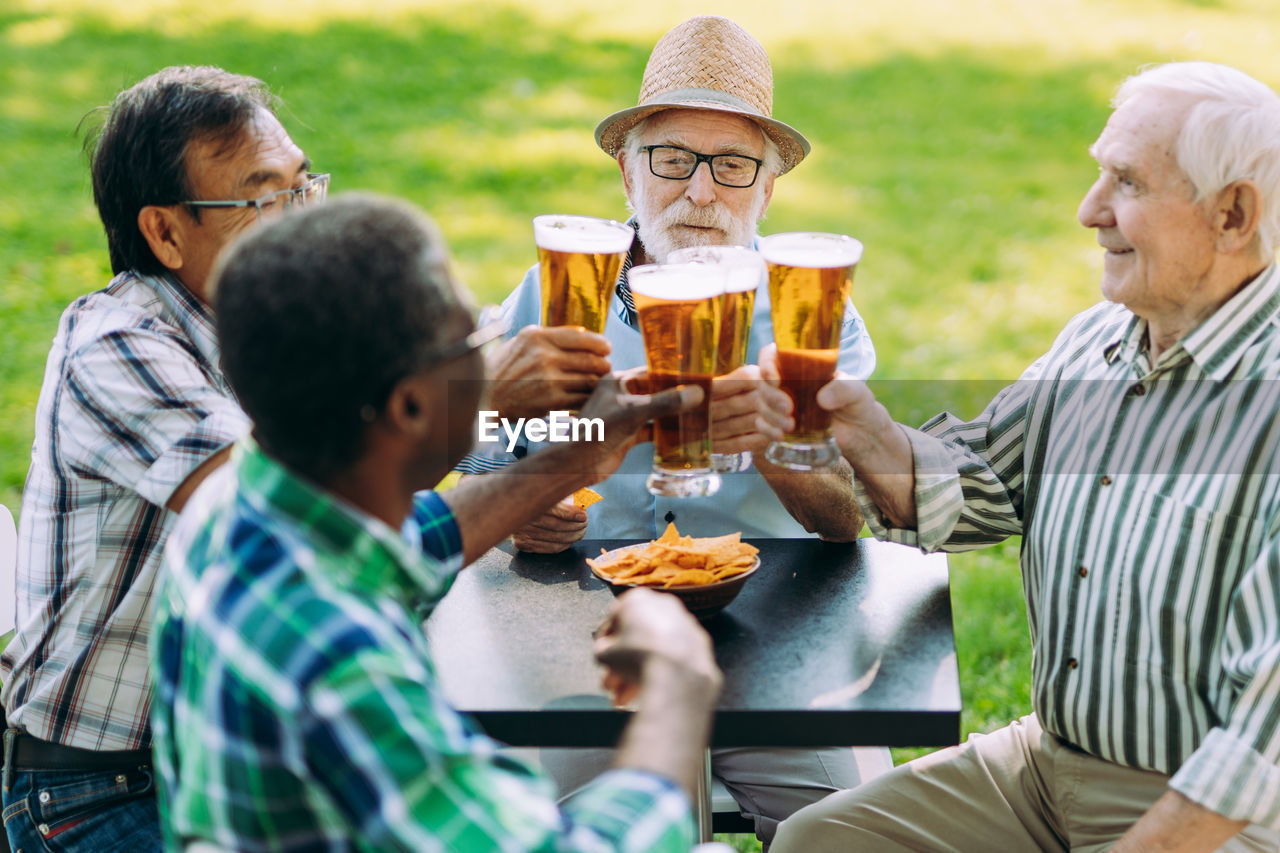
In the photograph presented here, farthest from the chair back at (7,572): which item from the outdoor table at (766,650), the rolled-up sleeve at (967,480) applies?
the rolled-up sleeve at (967,480)

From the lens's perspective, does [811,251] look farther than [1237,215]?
No

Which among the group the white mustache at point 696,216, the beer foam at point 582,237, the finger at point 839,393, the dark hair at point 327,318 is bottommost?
the finger at point 839,393

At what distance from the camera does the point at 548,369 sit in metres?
2.51

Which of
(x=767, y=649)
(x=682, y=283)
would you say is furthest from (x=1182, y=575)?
(x=682, y=283)

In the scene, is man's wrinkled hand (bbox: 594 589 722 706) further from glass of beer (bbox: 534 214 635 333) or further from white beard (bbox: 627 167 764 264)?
white beard (bbox: 627 167 764 264)

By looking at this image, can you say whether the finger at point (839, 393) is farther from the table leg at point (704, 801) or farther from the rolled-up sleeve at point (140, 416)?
the rolled-up sleeve at point (140, 416)

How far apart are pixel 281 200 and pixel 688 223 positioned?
3.44 feet

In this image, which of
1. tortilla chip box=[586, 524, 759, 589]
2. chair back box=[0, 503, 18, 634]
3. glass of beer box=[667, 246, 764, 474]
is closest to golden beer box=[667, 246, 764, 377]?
glass of beer box=[667, 246, 764, 474]

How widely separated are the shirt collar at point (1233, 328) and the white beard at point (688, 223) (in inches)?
49.1

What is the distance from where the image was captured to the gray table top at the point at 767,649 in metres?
2.16

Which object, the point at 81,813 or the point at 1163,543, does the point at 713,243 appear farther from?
the point at 81,813

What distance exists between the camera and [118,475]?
245 centimetres

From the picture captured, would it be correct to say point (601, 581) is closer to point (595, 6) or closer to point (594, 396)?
point (594, 396)

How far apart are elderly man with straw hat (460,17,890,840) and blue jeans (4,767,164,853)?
93cm
